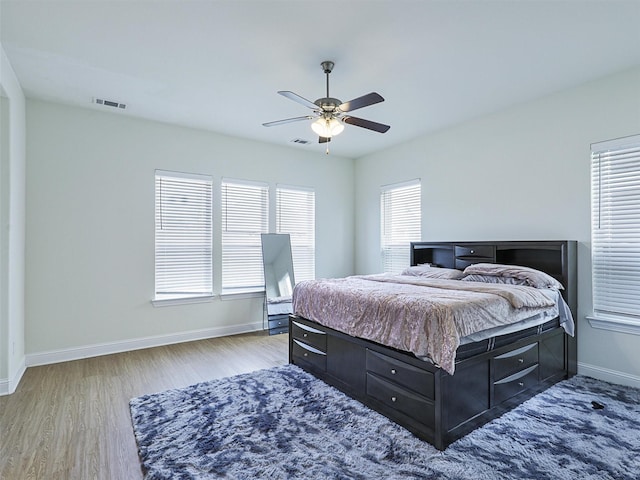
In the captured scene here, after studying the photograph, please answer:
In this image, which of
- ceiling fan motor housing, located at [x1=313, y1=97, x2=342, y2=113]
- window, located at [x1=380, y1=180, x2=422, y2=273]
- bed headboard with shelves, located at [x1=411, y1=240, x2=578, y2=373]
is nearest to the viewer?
ceiling fan motor housing, located at [x1=313, y1=97, x2=342, y2=113]

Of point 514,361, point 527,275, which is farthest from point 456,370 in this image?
point 527,275

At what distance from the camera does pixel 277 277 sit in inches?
217

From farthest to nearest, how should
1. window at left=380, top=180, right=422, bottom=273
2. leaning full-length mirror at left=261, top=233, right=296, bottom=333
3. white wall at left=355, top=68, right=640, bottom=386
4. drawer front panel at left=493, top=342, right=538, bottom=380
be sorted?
window at left=380, top=180, right=422, bottom=273 → leaning full-length mirror at left=261, top=233, right=296, bottom=333 → white wall at left=355, top=68, right=640, bottom=386 → drawer front panel at left=493, top=342, right=538, bottom=380

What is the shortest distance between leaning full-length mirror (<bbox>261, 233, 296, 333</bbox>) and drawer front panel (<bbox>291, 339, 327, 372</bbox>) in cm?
149

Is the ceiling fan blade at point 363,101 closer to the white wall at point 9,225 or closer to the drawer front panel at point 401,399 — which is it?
the drawer front panel at point 401,399

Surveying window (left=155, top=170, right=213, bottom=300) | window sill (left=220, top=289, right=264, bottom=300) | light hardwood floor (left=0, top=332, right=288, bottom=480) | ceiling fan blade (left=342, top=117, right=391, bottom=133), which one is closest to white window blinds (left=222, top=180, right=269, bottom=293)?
window sill (left=220, top=289, right=264, bottom=300)

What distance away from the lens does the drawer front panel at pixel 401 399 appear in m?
2.31

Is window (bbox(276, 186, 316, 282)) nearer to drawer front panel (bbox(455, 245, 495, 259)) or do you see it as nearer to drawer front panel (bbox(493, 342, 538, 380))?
drawer front panel (bbox(455, 245, 495, 259))

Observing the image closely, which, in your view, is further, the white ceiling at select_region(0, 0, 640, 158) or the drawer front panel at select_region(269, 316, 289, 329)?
the drawer front panel at select_region(269, 316, 289, 329)

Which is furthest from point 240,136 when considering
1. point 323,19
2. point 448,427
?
point 448,427

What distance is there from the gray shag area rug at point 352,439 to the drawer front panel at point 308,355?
0.30 m

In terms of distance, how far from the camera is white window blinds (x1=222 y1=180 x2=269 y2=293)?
5172 mm

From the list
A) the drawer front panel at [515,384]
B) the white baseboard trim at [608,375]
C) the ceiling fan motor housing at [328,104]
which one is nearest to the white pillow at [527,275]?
the drawer front panel at [515,384]

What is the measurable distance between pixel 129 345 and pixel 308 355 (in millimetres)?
2445
